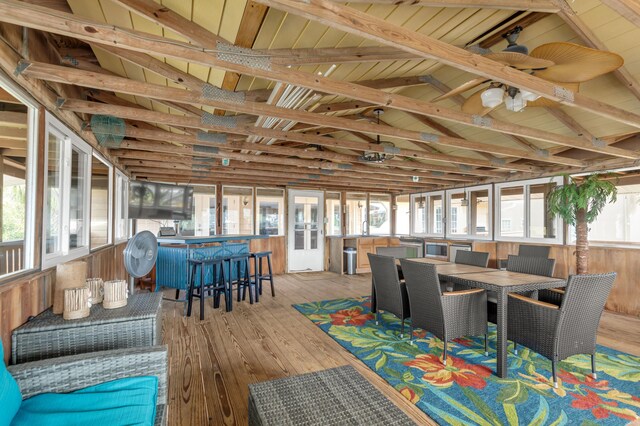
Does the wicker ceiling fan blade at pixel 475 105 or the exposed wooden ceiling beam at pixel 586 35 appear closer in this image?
the exposed wooden ceiling beam at pixel 586 35

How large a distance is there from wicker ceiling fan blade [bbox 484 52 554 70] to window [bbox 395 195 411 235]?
723cm

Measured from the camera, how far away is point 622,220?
19.8 feet

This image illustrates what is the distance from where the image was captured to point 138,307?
2.28 meters

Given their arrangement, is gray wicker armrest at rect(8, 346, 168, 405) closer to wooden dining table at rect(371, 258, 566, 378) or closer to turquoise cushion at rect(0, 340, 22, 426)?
turquoise cushion at rect(0, 340, 22, 426)

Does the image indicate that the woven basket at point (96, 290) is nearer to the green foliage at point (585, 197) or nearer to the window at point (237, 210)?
the window at point (237, 210)

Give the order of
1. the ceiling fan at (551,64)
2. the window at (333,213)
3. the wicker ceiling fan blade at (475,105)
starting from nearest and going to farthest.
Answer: the ceiling fan at (551,64) → the wicker ceiling fan blade at (475,105) → the window at (333,213)

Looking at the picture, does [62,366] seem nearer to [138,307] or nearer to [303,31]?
[138,307]

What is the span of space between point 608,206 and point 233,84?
746cm

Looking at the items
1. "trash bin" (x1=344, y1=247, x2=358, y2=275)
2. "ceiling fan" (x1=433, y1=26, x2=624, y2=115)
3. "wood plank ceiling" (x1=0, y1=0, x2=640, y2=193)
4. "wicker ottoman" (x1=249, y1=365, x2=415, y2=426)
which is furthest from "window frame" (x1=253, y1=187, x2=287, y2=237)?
"wicker ottoman" (x1=249, y1=365, x2=415, y2=426)

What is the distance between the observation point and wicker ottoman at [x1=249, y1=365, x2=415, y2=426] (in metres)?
1.31

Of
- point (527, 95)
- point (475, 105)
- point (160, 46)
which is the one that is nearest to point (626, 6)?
point (527, 95)

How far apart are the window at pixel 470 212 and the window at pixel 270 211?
166 inches

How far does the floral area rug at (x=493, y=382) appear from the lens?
2.07m

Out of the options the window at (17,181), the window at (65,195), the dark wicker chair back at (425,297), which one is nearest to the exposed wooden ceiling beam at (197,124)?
the window at (65,195)
